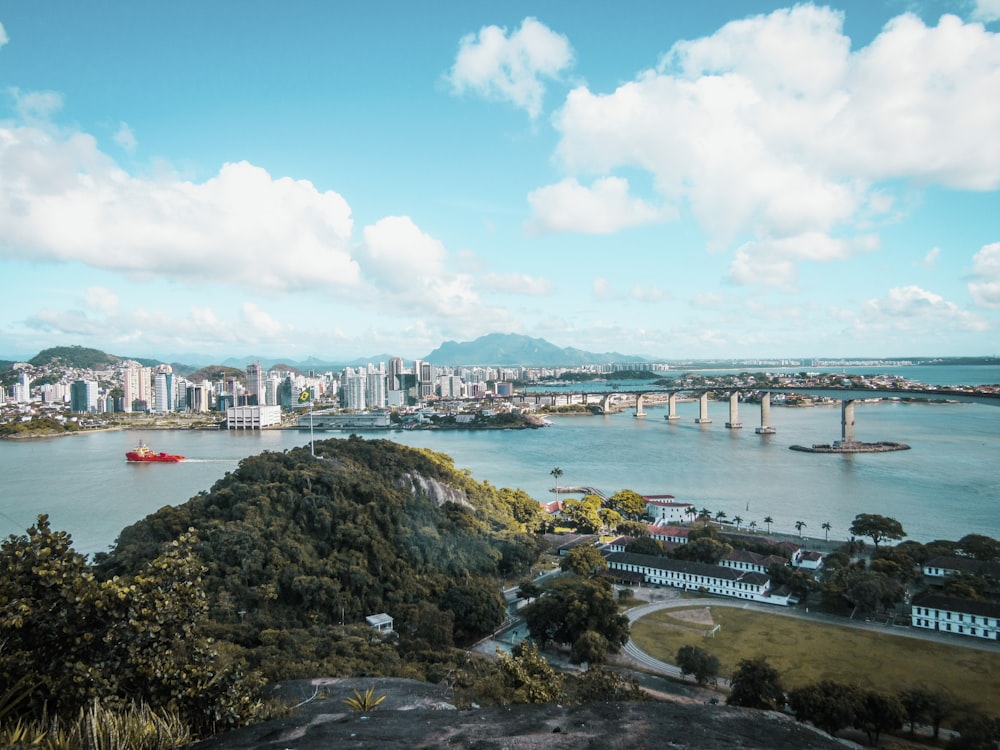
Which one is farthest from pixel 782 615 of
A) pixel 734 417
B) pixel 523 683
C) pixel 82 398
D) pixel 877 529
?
pixel 82 398

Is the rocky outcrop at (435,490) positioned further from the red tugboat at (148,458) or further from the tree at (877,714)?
the red tugboat at (148,458)

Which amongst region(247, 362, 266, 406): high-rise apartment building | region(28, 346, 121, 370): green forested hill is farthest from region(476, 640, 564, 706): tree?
region(28, 346, 121, 370): green forested hill

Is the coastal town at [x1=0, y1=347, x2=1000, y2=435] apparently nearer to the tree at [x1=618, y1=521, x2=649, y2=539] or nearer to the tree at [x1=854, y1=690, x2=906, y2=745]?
the tree at [x1=618, y1=521, x2=649, y2=539]

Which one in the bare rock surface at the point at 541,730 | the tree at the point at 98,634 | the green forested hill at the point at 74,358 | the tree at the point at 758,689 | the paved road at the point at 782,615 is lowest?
the paved road at the point at 782,615

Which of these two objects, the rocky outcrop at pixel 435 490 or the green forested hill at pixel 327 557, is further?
the rocky outcrop at pixel 435 490

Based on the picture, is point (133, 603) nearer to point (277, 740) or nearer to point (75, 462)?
point (277, 740)

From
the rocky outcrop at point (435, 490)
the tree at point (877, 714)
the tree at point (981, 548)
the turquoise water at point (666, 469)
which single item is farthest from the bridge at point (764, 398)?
the tree at point (877, 714)

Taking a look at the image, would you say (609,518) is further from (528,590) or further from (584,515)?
(528,590)

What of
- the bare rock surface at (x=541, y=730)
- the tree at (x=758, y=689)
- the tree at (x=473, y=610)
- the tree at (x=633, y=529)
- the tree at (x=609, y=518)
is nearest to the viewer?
the bare rock surface at (x=541, y=730)
